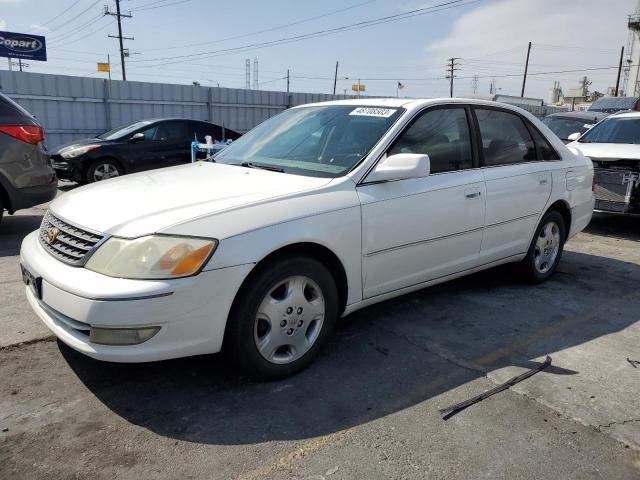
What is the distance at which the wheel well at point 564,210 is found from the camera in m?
4.91

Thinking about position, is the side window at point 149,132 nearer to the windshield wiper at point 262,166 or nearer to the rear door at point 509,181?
the windshield wiper at point 262,166

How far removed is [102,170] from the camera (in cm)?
1004

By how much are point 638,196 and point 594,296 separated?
9.93ft

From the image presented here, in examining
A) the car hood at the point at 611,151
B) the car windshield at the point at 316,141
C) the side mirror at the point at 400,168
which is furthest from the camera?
the car hood at the point at 611,151

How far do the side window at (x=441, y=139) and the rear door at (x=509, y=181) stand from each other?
0.19 metres

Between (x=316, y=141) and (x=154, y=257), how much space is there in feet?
5.47

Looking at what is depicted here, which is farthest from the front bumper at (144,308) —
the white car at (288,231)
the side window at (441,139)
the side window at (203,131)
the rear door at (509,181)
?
the side window at (203,131)

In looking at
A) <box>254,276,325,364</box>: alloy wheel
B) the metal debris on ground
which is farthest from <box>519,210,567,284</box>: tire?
<box>254,276,325,364</box>: alloy wheel

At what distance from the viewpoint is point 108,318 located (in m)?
2.49

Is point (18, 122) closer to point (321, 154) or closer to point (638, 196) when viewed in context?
point (321, 154)

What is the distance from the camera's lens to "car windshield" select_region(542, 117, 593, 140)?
36.0 ft

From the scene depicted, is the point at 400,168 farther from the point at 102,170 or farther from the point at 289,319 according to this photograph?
the point at 102,170

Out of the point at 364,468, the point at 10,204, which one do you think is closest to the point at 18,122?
the point at 10,204

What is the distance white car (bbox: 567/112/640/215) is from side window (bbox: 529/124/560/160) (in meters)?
2.04
